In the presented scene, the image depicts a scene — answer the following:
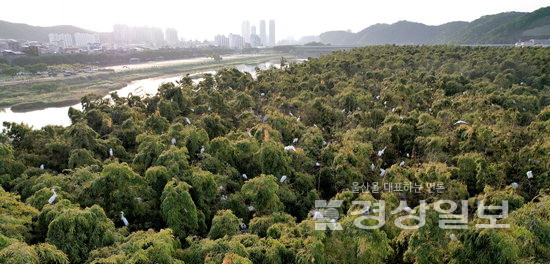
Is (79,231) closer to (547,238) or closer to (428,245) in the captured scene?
(428,245)

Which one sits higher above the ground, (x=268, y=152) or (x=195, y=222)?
(x=268, y=152)

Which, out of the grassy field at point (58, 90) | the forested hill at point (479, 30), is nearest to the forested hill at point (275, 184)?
the grassy field at point (58, 90)

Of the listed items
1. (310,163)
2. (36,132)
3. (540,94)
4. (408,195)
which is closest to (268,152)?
(310,163)

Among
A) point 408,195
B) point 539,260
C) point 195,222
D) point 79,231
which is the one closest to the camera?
point 539,260

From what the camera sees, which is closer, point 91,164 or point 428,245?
point 428,245

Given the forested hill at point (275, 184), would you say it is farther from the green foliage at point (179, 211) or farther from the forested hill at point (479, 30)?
the forested hill at point (479, 30)

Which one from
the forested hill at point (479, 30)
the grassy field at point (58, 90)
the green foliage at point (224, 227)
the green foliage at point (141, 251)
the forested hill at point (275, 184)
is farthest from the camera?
the forested hill at point (479, 30)

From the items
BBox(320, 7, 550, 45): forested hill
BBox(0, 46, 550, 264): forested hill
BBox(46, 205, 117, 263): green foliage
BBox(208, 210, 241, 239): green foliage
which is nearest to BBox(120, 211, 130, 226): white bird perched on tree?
BBox(0, 46, 550, 264): forested hill
